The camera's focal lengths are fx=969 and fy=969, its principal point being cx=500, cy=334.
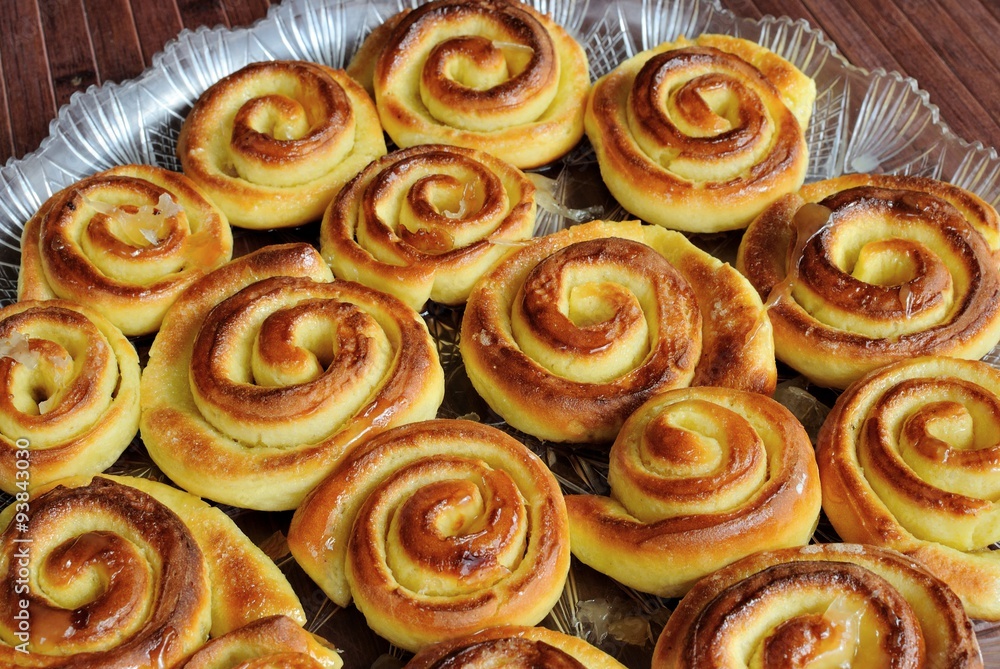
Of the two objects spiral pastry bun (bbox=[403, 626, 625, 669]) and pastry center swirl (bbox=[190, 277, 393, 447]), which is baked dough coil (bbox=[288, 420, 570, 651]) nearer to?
spiral pastry bun (bbox=[403, 626, 625, 669])

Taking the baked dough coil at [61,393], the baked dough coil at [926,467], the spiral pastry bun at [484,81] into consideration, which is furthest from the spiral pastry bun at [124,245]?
the baked dough coil at [926,467]

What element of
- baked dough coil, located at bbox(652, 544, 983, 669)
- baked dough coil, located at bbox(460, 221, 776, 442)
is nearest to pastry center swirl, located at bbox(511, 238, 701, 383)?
baked dough coil, located at bbox(460, 221, 776, 442)

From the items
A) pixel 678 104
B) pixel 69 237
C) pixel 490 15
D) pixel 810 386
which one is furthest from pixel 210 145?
pixel 810 386

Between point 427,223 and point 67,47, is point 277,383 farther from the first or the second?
point 67,47

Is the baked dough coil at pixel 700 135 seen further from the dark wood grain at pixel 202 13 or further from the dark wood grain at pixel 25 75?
the dark wood grain at pixel 25 75

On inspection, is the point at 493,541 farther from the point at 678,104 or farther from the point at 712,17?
the point at 712,17

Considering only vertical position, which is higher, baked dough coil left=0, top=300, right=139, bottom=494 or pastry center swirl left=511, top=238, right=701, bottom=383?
pastry center swirl left=511, top=238, right=701, bottom=383
